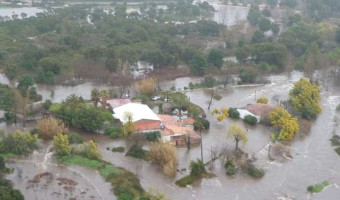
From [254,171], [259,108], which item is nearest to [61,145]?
[254,171]

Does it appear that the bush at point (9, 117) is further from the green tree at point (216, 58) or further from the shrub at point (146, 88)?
the green tree at point (216, 58)

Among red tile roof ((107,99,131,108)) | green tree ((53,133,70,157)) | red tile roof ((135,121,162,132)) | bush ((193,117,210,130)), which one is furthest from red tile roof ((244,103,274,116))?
green tree ((53,133,70,157))

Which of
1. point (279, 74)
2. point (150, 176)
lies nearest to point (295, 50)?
point (279, 74)

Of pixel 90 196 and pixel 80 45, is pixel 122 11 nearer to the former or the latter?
pixel 80 45

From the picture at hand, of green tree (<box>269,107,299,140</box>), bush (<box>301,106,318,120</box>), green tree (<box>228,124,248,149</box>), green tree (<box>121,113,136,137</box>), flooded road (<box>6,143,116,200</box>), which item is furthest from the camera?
bush (<box>301,106,318,120</box>)

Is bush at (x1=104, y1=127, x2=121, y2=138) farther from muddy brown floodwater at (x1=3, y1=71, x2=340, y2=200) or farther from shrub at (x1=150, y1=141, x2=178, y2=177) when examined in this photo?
shrub at (x1=150, y1=141, x2=178, y2=177)

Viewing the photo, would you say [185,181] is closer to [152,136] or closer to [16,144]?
[152,136]
